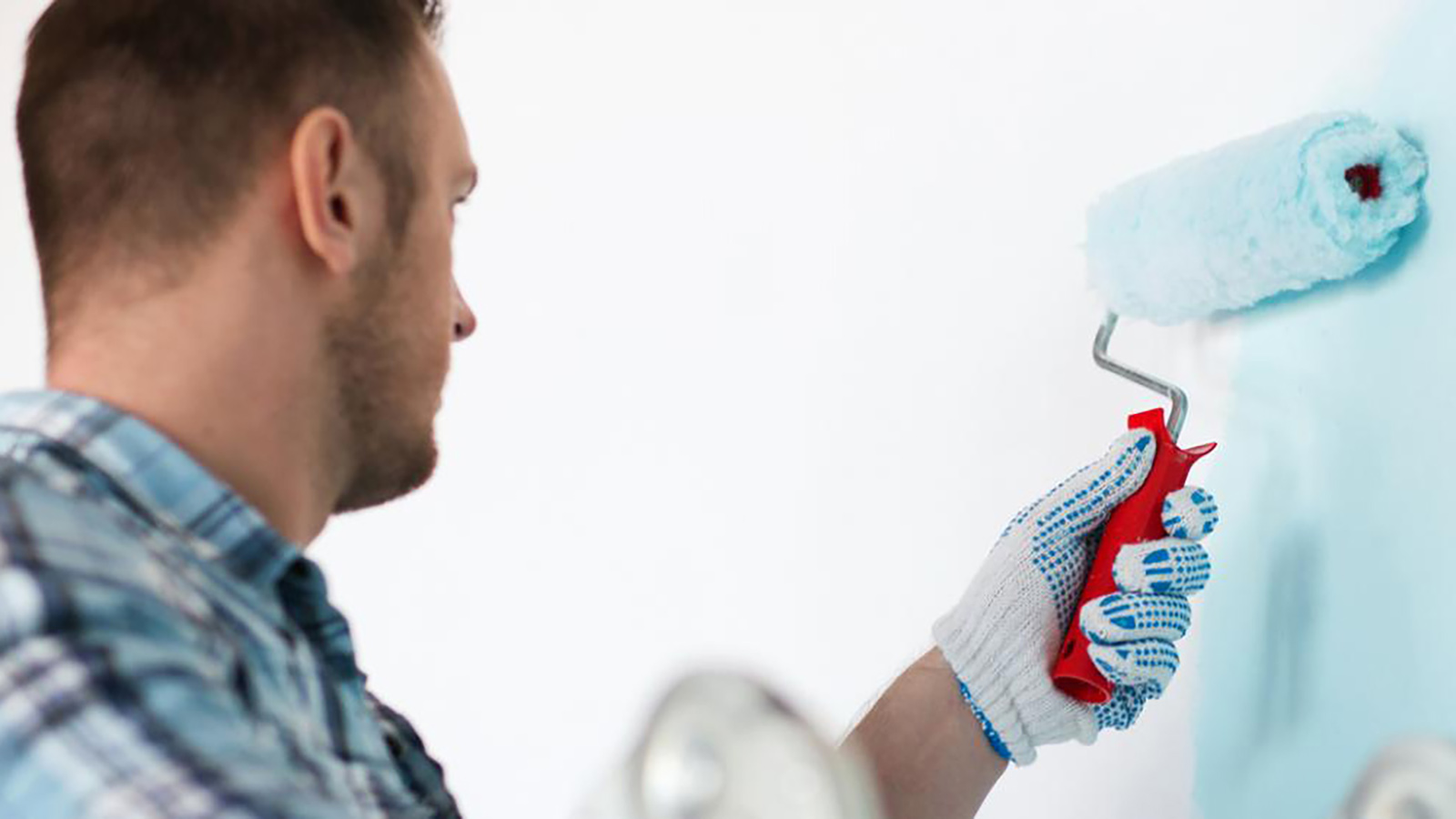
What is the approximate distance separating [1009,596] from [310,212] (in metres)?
0.44

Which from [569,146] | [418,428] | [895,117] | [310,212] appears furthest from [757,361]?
[310,212]

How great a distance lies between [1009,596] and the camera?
84 cm

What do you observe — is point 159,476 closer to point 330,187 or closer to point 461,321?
point 330,187

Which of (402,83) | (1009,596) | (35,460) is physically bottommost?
(1009,596)

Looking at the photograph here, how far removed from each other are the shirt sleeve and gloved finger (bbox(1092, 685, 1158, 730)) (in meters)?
0.50

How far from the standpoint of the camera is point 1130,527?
800 mm

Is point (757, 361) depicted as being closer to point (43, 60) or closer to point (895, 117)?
point (895, 117)

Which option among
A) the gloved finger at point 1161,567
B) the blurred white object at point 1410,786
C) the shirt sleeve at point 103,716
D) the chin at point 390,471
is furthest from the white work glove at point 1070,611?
the shirt sleeve at point 103,716

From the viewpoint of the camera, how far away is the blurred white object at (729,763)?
0.41 meters

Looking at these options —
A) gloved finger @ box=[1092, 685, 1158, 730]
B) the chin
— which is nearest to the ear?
the chin

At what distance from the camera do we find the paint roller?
72 cm

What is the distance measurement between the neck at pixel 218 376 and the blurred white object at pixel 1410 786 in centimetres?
51

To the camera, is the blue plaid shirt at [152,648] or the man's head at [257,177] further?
the man's head at [257,177]

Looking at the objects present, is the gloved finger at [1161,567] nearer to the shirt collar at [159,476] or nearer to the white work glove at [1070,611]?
the white work glove at [1070,611]
